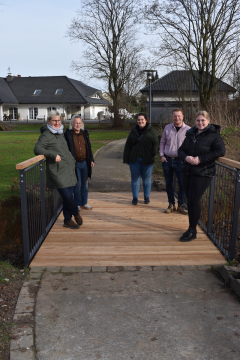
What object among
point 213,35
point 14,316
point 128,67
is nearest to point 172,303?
point 14,316

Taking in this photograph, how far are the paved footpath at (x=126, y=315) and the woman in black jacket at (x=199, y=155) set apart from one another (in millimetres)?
1012

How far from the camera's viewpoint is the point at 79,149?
20.3 feet

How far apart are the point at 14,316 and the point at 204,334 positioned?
1.63 metres

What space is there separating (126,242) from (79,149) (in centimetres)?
185

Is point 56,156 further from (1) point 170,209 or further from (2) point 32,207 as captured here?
(1) point 170,209

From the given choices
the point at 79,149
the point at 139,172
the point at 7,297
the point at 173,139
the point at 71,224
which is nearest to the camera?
the point at 7,297

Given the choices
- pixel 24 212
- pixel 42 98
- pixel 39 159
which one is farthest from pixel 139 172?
pixel 42 98

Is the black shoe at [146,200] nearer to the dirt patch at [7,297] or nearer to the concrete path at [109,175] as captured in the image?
the concrete path at [109,175]

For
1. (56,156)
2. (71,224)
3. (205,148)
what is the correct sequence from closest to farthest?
(205,148) → (56,156) → (71,224)

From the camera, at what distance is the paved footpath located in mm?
2812

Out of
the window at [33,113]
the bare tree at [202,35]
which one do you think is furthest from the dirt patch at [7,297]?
the window at [33,113]

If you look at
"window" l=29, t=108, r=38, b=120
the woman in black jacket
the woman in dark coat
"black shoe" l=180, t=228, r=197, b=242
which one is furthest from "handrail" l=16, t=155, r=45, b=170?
"window" l=29, t=108, r=38, b=120

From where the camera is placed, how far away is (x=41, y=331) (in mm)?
3066

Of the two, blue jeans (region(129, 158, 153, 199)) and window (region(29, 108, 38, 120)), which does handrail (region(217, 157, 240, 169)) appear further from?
window (region(29, 108, 38, 120))
